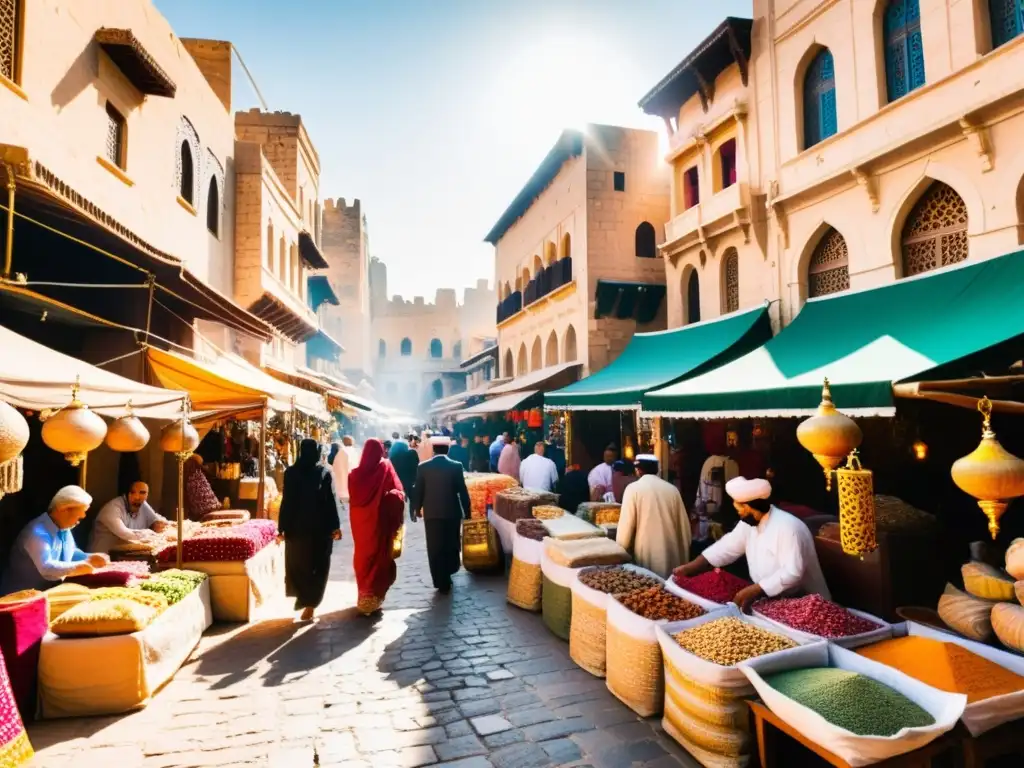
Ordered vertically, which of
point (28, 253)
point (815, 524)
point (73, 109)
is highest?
point (73, 109)

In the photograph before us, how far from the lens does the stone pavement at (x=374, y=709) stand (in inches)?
A: 131

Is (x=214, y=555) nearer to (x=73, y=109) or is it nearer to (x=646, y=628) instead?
(x=646, y=628)

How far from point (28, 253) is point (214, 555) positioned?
3.92 meters

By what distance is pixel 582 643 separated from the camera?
451 cm

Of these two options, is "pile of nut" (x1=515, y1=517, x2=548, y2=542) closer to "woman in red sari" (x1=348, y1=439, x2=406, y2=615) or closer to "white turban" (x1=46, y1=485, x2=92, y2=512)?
"woman in red sari" (x1=348, y1=439, x2=406, y2=615)

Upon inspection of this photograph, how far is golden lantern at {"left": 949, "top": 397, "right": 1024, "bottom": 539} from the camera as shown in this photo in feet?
9.62

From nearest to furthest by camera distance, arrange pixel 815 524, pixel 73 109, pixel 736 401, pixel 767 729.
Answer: pixel 767 729
pixel 815 524
pixel 736 401
pixel 73 109

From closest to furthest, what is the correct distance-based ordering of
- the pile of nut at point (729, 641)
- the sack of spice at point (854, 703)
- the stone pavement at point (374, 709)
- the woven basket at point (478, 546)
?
the sack of spice at point (854, 703), the pile of nut at point (729, 641), the stone pavement at point (374, 709), the woven basket at point (478, 546)

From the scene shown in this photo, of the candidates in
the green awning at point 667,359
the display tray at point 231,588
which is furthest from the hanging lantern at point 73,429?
the green awning at point 667,359

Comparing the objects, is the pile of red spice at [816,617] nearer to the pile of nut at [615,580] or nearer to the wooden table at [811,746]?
the wooden table at [811,746]

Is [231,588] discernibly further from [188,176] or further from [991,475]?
[188,176]

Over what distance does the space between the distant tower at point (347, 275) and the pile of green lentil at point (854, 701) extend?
118 feet

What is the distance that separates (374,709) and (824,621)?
9.17 ft

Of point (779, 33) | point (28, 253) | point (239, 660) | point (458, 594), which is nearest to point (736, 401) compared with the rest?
point (458, 594)
